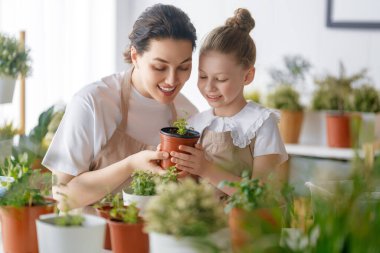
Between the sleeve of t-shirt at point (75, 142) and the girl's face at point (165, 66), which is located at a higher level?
the girl's face at point (165, 66)

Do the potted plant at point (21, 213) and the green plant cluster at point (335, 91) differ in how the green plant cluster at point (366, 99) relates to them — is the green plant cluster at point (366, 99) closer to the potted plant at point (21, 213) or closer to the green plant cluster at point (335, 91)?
the green plant cluster at point (335, 91)

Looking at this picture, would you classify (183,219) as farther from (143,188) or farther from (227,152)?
(227,152)

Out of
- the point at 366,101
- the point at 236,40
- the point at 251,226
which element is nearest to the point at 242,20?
the point at 236,40

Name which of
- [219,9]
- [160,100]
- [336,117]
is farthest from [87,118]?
[219,9]

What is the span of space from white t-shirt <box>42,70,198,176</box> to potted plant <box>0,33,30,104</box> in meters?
1.20

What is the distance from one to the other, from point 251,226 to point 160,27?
120 cm

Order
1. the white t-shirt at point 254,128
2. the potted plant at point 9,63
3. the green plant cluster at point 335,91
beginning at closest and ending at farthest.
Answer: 1. the white t-shirt at point 254,128
2. the potted plant at point 9,63
3. the green plant cluster at point 335,91

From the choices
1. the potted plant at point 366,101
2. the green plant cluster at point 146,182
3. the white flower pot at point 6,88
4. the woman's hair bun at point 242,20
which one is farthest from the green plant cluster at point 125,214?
the potted plant at point 366,101

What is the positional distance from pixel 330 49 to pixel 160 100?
9.86ft

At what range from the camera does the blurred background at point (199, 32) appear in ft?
16.1

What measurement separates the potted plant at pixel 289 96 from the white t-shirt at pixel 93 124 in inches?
93.1

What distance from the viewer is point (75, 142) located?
235cm

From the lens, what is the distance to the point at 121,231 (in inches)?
60.5

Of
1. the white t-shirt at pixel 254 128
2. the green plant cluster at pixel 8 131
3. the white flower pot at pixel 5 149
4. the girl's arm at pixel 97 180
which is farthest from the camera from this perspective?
the green plant cluster at pixel 8 131
